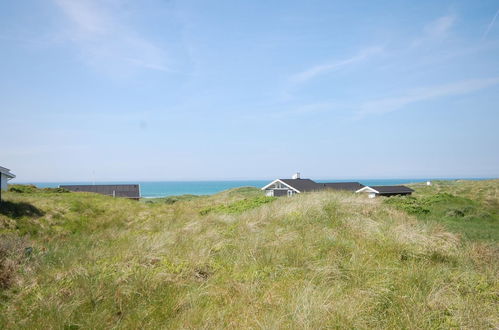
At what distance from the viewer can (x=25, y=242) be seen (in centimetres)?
809

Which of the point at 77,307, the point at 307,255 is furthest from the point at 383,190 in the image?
the point at 77,307

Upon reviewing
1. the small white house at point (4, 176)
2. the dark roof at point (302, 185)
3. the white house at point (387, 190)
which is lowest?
the white house at point (387, 190)

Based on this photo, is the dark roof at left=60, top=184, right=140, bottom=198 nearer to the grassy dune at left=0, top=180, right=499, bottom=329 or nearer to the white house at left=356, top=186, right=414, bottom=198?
the white house at left=356, top=186, right=414, bottom=198

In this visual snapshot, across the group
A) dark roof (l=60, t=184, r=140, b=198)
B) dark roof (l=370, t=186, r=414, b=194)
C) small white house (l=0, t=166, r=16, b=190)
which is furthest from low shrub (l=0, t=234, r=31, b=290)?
dark roof (l=60, t=184, r=140, b=198)

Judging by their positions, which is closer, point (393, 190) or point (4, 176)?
point (4, 176)

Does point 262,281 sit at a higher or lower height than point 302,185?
lower

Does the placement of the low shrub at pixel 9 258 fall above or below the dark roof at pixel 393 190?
above

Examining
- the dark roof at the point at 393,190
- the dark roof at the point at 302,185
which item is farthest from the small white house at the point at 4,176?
the dark roof at the point at 393,190

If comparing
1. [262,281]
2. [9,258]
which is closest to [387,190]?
[262,281]

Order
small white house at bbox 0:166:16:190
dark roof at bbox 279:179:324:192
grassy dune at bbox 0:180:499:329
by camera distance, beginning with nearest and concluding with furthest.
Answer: grassy dune at bbox 0:180:499:329, small white house at bbox 0:166:16:190, dark roof at bbox 279:179:324:192

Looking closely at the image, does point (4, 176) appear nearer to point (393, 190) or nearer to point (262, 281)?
point (262, 281)

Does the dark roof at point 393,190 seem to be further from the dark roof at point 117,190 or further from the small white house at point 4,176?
the small white house at point 4,176

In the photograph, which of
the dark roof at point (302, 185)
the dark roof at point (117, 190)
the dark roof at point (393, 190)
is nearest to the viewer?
the dark roof at point (302, 185)

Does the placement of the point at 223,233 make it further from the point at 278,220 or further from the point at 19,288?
the point at 19,288
